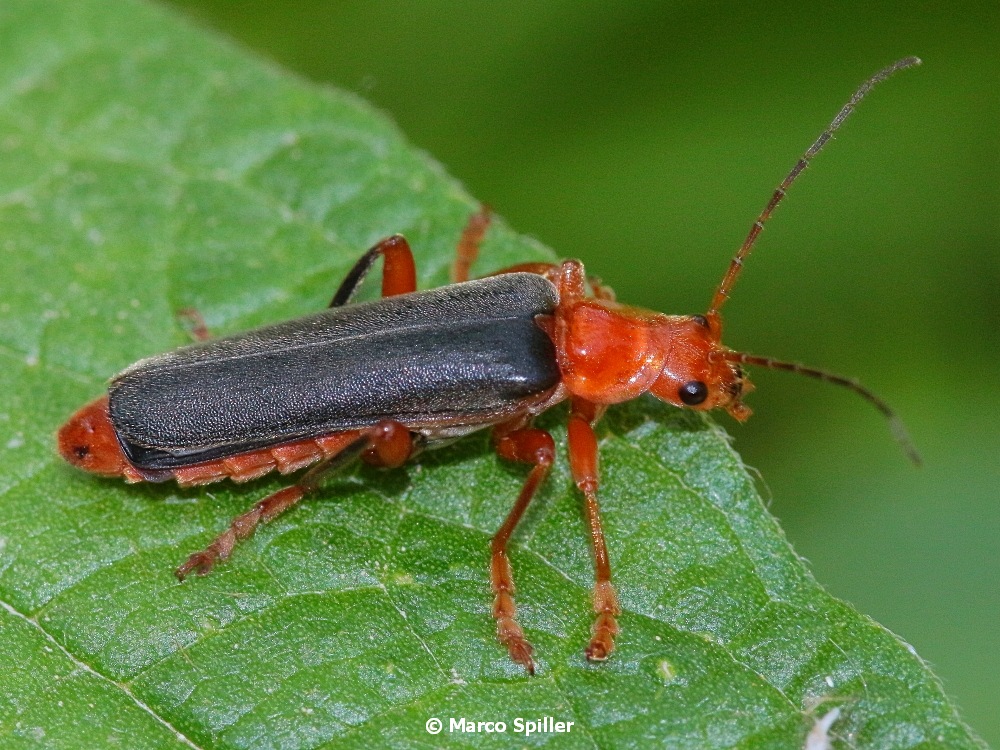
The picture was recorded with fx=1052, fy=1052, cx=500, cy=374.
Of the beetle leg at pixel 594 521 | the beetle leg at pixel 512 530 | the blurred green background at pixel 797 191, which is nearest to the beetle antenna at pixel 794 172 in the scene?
the beetle leg at pixel 594 521

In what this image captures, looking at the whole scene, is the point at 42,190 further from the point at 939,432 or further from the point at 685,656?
the point at 939,432

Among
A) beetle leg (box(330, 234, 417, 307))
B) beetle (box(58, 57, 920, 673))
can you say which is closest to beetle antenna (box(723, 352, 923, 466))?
beetle (box(58, 57, 920, 673))

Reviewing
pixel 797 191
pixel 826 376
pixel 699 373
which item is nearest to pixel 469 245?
pixel 699 373

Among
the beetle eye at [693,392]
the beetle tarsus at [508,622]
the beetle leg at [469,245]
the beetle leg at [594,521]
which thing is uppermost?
the beetle leg at [469,245]

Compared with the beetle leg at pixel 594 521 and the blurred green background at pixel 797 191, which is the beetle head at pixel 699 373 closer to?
the beetle leg at pixel 594 521

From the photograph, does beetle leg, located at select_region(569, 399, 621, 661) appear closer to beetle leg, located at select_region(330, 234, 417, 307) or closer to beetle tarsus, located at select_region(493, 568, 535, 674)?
beetle tarsus, located at select_region(493, 568, 535, 674)

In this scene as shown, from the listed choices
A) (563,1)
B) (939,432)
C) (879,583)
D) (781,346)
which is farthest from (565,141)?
(879,583)
